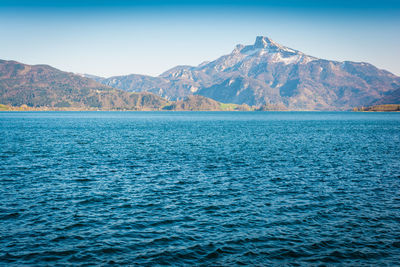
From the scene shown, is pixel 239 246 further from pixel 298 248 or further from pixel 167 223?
pixel 167 223

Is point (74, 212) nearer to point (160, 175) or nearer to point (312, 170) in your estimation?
point (160, 175)

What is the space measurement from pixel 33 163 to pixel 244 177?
129ft

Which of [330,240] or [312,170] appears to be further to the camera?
[312,170]

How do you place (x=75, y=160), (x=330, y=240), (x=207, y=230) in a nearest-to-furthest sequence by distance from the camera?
(x=330, y=240) < (x=207, y=230) < (x=75, y=160)

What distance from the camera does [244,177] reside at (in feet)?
151

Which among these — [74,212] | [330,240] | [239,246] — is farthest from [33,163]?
[330,240]

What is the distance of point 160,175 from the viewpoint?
4681 cm

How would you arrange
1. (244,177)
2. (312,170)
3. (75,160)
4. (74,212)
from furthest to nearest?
(75,160) < (312,170) < (244,177) < (74,212)

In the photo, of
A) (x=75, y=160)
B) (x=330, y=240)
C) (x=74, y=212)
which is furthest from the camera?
(x=75, y=160)

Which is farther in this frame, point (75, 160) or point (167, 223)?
point (75, 160)

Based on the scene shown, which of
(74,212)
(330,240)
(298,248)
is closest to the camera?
(298,248)

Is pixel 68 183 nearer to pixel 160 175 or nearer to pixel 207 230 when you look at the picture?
pixel 160 175

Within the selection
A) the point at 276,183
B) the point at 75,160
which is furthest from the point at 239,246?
the point at 75,160

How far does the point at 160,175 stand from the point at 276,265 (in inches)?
1149
